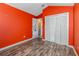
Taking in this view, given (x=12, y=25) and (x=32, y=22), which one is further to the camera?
(x=32, y=22)

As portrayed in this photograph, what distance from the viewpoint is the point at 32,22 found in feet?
25.9

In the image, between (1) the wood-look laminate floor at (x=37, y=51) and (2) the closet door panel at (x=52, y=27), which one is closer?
(1) the wood-look laminate floor at (x=37, y=51)

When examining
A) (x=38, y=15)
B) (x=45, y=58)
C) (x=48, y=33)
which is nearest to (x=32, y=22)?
(x=38, y=15)

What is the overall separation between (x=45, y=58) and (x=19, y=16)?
486 cm

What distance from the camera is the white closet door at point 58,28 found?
5191 mm

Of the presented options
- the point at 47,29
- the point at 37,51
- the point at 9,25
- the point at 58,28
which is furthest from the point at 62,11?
the point at 9,25

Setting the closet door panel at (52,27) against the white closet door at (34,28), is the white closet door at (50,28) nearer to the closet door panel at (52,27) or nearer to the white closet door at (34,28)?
the closet door panel at (52,27)

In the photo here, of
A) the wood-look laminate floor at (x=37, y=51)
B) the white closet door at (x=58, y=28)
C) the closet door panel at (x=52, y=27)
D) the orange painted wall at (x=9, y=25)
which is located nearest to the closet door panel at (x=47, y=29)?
the white closet door at (x=58, y=28)

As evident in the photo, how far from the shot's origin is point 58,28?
5.68 metres

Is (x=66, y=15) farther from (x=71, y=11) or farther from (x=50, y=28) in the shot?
(x=50, y=28)

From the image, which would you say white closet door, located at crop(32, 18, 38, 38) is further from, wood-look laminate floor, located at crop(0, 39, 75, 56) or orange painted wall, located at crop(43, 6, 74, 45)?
wood-look laminate floor, located at crop(0, 39, 75, 56)

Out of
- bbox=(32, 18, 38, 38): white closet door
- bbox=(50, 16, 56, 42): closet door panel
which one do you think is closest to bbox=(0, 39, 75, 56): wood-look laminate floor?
bbox=(50, 16, 56, 42): closet door panel

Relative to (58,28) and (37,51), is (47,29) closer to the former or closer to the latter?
(58,28)

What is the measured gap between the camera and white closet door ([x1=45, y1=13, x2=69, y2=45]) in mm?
5191
